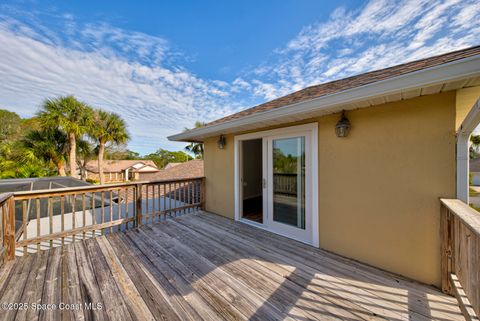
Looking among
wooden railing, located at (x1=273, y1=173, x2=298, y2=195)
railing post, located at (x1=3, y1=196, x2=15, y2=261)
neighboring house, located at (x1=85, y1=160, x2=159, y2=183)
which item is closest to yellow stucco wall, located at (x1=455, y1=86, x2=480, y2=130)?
wooden railing, located at (x1=273, y1=173, x2=298, y2=195)

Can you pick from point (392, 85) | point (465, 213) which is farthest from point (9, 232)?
point (465, 213)

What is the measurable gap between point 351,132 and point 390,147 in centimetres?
47

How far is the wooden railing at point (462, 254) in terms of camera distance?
4.11 ft

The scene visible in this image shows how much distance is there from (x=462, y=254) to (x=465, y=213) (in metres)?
0.45

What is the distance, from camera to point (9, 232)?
2.35m

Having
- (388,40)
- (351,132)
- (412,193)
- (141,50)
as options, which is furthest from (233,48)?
(412,193)

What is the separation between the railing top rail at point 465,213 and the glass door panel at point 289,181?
5.24ft

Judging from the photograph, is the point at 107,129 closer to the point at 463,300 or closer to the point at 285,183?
the point at 285,183

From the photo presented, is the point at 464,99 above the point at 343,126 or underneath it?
above

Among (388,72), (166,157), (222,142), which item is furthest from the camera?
(166,157)

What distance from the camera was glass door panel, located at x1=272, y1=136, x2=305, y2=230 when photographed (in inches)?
117

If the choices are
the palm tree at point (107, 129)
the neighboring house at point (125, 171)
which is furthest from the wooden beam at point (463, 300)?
the neighboring house at point (125, 171)

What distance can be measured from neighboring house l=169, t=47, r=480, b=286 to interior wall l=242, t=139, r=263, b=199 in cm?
282

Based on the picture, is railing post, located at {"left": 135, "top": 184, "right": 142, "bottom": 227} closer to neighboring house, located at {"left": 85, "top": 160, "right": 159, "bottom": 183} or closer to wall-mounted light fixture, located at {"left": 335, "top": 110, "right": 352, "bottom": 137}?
wall-mounted light fixture, located at {"left": 335, "top": 110, "right": 352, "bottom": 137}
